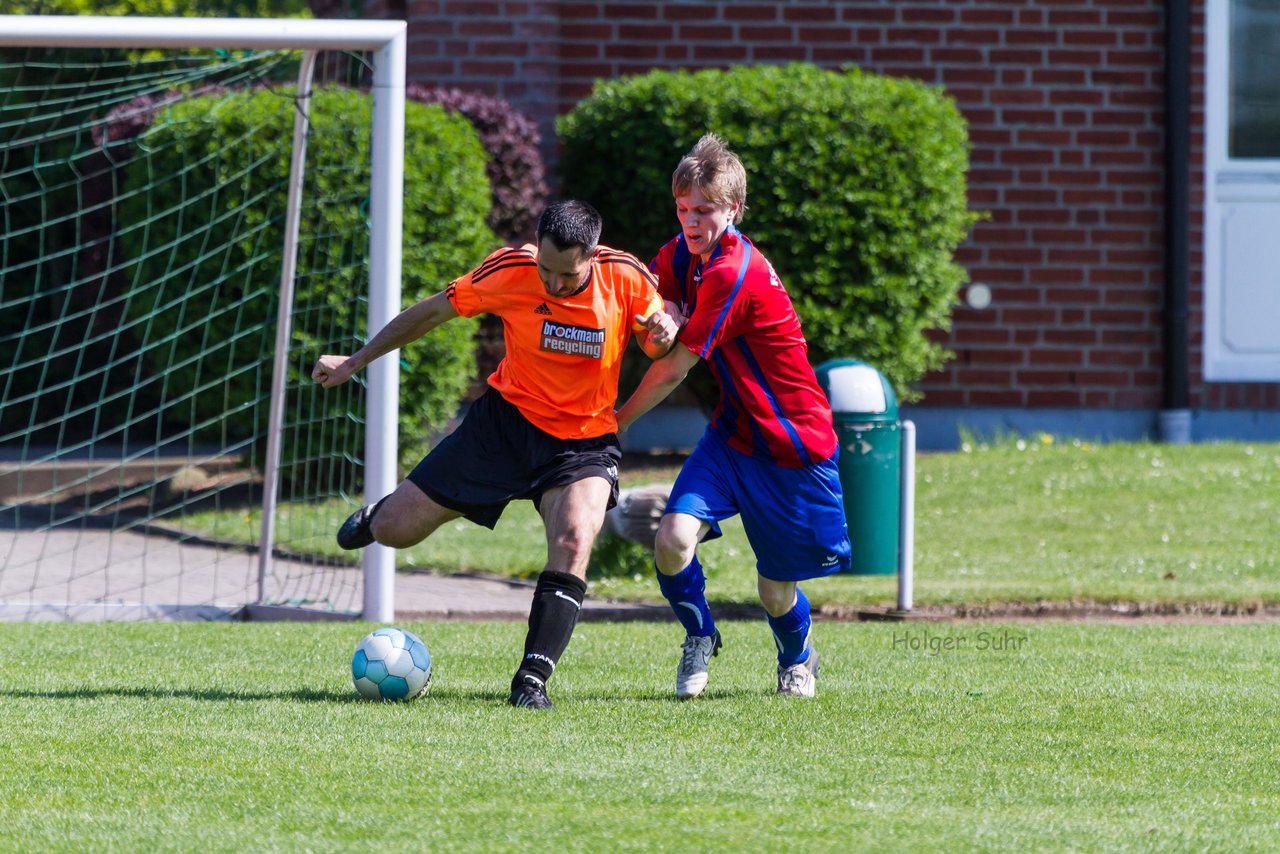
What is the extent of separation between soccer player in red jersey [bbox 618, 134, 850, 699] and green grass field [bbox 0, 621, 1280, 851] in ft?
1.31

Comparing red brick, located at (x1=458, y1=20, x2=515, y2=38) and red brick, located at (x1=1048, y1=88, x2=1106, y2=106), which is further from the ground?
red brick, located at (x1=458, y1=20, x2=515, y2=38)

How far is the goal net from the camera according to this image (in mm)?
7629

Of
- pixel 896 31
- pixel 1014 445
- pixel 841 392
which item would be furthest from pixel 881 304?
pixel 841 392

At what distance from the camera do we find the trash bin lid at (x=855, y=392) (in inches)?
310

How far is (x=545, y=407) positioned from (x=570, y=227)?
0.68 meters

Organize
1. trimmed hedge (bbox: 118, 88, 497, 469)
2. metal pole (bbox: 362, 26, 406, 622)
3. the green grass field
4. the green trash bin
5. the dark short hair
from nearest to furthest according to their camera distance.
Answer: the green grass field, the dark short hair, metal pole (bbox: 362, 26, 406, 622), the green trash bin, trimmed hedge (bbox: 118, 88, 497, 469)

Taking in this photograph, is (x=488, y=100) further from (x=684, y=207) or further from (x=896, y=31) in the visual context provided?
(x=684, y=207)

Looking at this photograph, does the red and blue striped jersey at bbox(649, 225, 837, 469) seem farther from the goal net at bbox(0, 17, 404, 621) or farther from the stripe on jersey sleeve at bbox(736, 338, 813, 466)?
the goal net at bbox(0, 17, 404, 621)

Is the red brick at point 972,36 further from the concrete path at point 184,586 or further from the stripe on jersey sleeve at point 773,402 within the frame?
the stripe on jersey sleeve at point 773,402

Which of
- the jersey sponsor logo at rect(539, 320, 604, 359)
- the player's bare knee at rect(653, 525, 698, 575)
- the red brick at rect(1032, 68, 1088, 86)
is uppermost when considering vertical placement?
the red brick at rect(1032, 68, 1088, 86)

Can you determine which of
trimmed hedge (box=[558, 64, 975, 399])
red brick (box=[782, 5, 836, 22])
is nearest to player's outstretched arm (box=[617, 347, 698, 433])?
trimmed hedge (box=[558, 64, 975, 399])

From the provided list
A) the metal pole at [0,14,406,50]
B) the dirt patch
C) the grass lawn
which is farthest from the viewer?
the grass lawn

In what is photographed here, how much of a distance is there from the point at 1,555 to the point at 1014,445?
24.0 feet

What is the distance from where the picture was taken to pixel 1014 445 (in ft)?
42.0
